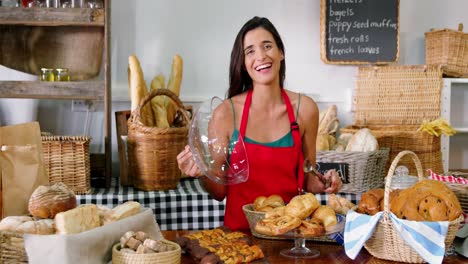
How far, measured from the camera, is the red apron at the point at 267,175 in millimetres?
2000

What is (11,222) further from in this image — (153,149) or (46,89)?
(46,89)

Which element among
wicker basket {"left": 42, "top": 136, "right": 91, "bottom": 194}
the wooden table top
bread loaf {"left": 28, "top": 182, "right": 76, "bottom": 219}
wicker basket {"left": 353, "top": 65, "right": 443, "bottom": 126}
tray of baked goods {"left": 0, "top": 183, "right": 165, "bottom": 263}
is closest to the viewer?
tray of baked goods {"left": 0, "top": 183, "right": 165, "bottom": 263}

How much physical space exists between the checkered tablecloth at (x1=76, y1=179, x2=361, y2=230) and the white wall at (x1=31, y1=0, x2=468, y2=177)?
2.30ft

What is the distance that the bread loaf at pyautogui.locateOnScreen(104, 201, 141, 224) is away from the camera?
132cm

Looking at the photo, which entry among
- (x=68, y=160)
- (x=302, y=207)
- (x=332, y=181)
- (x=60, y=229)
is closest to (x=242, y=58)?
(x=332, y=181)

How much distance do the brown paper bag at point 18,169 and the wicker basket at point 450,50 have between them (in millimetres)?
2572

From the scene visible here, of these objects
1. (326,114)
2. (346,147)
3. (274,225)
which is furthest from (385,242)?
(326,114)

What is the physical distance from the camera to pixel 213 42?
3461mm

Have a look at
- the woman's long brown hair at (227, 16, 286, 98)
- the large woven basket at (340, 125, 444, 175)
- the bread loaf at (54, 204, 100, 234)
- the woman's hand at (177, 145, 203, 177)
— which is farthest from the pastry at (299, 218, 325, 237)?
the large woven basket at (340, 125, 444, 175)

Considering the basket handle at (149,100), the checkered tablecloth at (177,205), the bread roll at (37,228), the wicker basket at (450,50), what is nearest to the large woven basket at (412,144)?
the checkered tablecloth at (177,205)

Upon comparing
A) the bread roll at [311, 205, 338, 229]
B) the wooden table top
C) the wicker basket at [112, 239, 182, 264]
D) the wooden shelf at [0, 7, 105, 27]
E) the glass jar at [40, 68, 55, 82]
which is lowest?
the wooden table top

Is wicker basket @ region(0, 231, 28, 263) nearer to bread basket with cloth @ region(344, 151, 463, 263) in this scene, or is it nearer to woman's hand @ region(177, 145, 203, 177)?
woman's hand @ region(177, 145, 203, 177)

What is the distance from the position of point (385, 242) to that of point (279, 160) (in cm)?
70

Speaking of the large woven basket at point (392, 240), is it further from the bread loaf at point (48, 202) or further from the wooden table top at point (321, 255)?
the bread loaf at point (48, 202)
